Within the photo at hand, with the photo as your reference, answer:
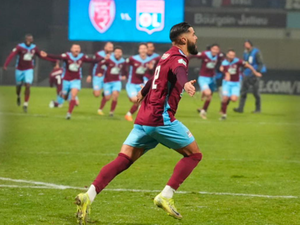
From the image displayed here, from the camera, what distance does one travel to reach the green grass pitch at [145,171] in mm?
6719

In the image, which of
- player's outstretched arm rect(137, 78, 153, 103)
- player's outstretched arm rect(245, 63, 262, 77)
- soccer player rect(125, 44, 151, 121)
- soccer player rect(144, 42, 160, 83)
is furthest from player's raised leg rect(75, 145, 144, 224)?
player's outstretched arm rect(245, 63, 262, 77)

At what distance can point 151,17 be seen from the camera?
94.9ft

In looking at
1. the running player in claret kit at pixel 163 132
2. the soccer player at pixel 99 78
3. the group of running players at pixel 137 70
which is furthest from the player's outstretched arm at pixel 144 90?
the soccer player at pixel 99 78

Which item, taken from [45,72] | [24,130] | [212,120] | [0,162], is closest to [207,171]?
[0,162]

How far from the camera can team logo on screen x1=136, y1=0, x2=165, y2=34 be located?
28.8 metres

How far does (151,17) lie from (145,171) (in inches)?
778

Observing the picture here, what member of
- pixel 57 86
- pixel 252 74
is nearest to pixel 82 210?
pixel 252 74

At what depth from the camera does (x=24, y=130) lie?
15031mm

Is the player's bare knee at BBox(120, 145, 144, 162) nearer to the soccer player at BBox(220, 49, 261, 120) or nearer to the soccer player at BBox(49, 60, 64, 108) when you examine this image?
the soccer player at BBox(220, 49, 261, 120)

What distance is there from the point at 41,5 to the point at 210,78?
11.9 metres

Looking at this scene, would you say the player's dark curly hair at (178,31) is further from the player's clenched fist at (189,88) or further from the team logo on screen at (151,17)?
the team logo on screen at (151,17)

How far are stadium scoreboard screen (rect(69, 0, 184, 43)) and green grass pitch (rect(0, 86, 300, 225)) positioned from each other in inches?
389

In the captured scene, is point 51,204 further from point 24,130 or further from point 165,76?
point 24,130

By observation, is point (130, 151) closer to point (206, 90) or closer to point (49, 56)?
point (49, 56)
